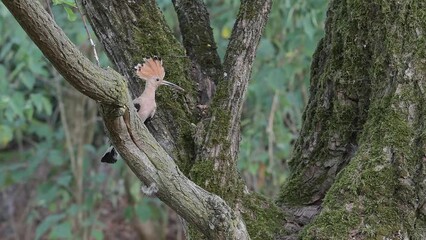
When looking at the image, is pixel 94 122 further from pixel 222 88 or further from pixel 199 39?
pixel 222 88

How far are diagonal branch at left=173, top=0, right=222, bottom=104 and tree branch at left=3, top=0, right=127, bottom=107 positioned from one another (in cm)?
71

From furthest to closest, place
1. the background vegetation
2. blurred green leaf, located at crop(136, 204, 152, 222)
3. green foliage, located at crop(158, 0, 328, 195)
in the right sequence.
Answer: blurred green leaf, located at crop(136, 204, 152, 222) → the background vegetation → green foliage, located at crop(158, 0, 328, 195)

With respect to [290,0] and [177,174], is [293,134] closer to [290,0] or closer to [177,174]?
[290,0]

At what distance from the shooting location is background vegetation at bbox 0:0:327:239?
12.7ft

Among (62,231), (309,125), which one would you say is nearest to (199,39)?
(309,125)

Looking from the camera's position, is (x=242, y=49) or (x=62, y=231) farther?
(x=62, y=231)

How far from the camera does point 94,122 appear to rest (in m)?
5.23

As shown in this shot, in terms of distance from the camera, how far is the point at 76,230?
4906 millimetres

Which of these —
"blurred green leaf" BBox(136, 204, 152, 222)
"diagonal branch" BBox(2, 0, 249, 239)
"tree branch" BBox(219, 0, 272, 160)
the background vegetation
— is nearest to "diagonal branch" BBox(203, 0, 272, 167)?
"tree branch" BBox(219, 0, 272, 160)

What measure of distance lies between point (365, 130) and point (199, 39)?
0.53m

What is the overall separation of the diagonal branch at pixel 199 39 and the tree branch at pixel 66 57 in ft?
2.32

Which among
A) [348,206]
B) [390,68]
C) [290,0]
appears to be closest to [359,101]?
[390,68]

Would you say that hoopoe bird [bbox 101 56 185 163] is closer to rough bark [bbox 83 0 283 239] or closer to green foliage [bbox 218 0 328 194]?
rough bark [bbox 83 0 283 239]

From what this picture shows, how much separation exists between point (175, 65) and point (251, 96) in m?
2.73
